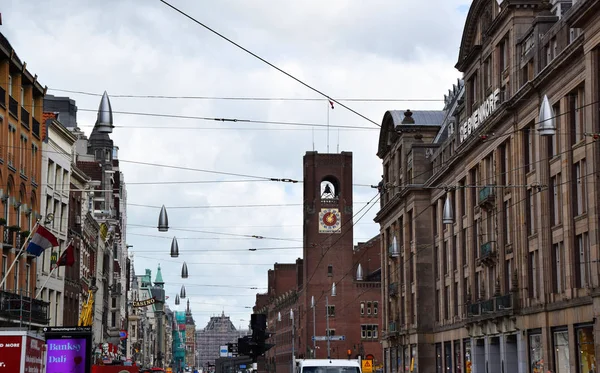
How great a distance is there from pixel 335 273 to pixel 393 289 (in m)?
58.0

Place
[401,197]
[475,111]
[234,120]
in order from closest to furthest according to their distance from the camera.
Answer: [234,120] < [475,111] < [401,197]

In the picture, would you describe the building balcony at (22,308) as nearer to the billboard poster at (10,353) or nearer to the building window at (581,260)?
the billboard poster at (10,353)

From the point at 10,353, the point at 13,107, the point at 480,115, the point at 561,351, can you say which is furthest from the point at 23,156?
the point at 10,353

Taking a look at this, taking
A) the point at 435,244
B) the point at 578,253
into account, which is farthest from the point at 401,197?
the point at 578,253

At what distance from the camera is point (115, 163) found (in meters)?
110

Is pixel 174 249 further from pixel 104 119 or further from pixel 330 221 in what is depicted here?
pixel 330 221

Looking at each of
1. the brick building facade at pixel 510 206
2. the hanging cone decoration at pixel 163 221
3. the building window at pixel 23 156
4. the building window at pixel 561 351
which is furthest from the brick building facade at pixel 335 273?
the hanging cone decoration at pixel 163 221

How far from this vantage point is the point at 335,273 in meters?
148

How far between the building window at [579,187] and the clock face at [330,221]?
4167 inches

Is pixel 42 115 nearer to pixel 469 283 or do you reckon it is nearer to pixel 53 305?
pixel 53 305

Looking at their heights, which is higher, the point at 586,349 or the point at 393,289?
the point at 393,289

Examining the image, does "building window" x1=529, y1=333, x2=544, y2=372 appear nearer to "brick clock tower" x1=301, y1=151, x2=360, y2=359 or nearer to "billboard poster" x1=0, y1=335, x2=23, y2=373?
"billboard poster" x1=0, y1=335, x2=23, y2=373

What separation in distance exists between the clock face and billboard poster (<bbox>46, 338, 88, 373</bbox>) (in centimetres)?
11545

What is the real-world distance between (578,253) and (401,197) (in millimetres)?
39200
